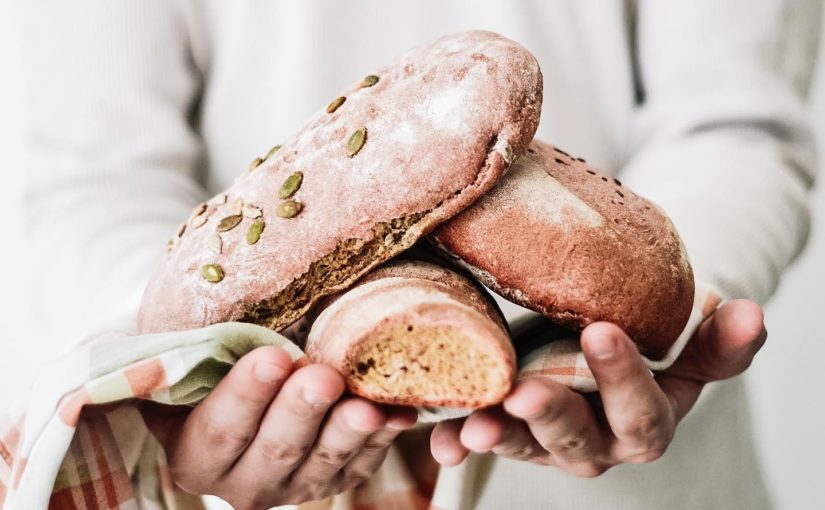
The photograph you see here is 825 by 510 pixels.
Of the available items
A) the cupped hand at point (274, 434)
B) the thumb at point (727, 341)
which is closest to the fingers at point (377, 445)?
the cupped hand at point (274, 434)

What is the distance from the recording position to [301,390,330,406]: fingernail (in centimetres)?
49

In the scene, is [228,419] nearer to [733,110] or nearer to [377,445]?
[377,445]

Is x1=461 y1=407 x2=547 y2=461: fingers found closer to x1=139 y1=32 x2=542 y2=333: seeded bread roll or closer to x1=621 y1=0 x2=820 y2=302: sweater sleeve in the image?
x1=139 y1=32 x2=542 y2=333: seeded bread roll

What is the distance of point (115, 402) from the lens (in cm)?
59

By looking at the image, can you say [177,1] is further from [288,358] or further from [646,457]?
[646,457]

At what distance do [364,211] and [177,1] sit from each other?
2.34 feet

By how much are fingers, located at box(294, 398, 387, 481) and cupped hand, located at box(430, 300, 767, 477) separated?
7cm

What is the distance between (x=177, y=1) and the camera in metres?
1.11

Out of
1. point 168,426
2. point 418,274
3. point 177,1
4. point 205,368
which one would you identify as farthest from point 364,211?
point 177,1

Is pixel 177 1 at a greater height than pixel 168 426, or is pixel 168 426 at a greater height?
pixel 177 1

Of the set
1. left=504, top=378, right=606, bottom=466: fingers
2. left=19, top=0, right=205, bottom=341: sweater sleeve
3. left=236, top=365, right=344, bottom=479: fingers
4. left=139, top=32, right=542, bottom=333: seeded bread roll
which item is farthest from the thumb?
left=19, top=0, right=205, bottom=341: sweater sleeve

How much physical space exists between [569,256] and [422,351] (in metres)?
0.15

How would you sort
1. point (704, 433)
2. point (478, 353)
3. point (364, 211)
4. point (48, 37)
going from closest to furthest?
1. point (478, 353)
2. point (364, 211)
3. point (704, 433)
4. point (48, 37)

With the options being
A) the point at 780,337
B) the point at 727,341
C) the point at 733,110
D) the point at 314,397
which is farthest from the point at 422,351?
the point at 780,337
